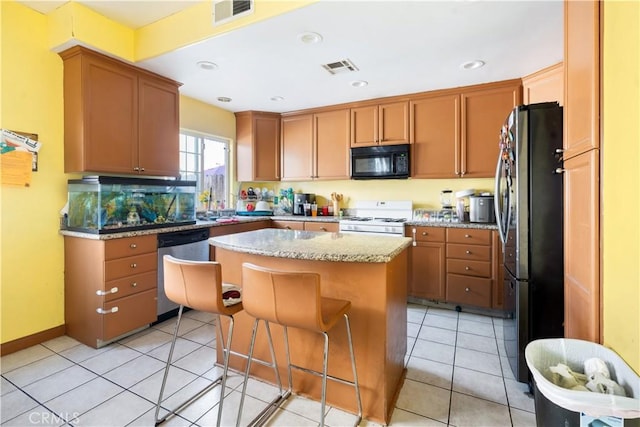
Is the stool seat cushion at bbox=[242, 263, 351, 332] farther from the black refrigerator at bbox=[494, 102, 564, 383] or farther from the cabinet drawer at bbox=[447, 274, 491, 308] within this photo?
the cabinet drawer at bbox=[447, 274, 491, 308]

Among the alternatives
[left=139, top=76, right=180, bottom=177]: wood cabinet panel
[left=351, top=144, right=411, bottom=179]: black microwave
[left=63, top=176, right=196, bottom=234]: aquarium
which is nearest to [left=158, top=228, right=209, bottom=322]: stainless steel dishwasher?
[left=63, top=176, right=196, bottom=234]: aquarium

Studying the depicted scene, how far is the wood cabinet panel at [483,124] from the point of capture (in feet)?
10.4

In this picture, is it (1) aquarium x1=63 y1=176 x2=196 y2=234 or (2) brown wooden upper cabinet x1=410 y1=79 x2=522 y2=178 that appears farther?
(2) brown wooden upper cabinet x1=410 y1=79 x2=522 y2=178

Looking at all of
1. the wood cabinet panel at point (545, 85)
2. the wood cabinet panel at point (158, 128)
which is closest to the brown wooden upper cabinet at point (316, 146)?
the wood cabinet panel at point (158, 128)

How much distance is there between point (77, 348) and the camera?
7.91 ft

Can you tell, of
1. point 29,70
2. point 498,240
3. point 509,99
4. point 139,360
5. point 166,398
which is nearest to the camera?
point 166,398

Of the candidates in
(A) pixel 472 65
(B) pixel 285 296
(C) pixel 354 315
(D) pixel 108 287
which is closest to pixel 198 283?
(B) pixel 285 296

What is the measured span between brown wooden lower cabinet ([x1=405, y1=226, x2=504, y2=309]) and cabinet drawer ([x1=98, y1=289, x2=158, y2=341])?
263cm

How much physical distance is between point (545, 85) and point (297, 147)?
9.46 ft

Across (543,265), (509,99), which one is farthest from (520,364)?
(509,99)

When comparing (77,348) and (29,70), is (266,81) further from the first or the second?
(77,348)

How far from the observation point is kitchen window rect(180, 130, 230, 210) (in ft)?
12.7

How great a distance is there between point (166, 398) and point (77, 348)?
1193 mm

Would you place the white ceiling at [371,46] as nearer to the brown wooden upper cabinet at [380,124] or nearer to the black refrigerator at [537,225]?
the brown wooden upper cabinet at [380,124]
